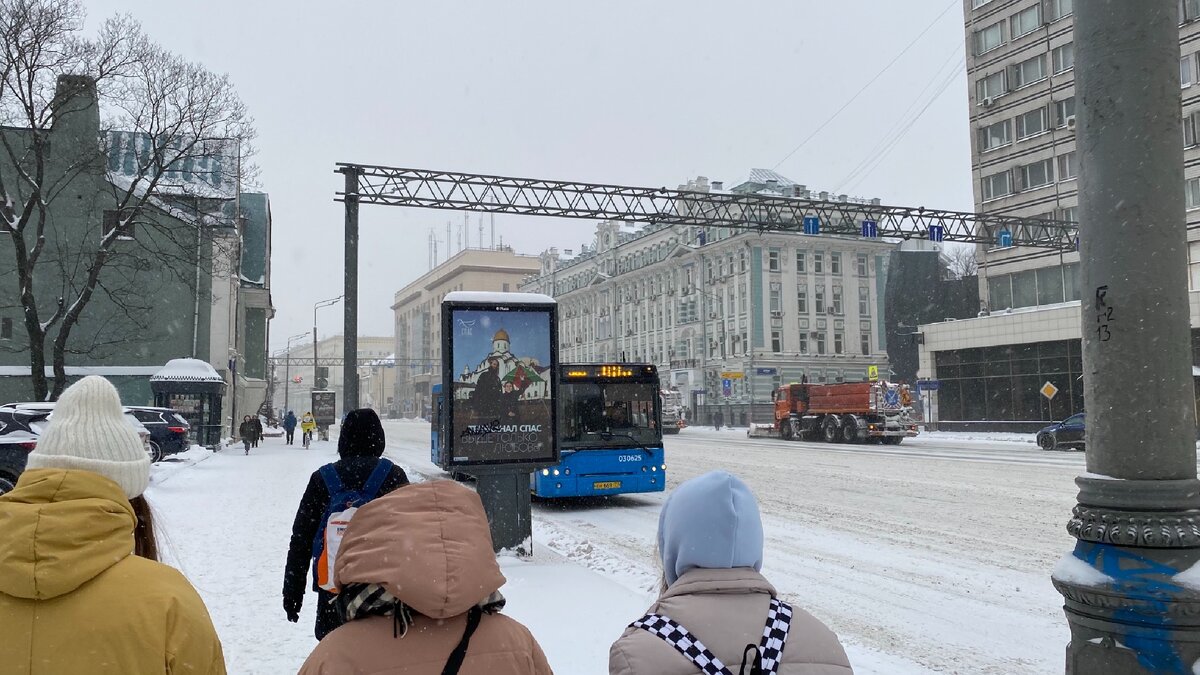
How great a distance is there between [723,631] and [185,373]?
37.1 metres

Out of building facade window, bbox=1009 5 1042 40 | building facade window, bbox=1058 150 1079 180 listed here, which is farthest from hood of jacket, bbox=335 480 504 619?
building facade window, bbox=1009 5 1042 40

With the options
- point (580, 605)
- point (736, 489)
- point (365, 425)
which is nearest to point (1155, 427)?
point (736, 489)

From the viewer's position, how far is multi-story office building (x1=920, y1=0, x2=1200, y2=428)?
43.3 m

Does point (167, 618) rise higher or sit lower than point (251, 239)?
lower

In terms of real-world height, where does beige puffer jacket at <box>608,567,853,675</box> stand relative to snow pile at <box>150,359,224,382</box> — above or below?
below

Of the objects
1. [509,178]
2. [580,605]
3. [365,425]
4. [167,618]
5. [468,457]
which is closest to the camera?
[167,618]

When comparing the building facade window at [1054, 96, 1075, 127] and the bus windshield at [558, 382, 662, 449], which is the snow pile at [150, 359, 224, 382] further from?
the building facade window at [1054, 96, 1075, 127]

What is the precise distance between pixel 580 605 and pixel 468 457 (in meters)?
2.97

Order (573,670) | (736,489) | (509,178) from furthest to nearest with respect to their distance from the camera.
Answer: (509,178) → (573,670) → (736,489)

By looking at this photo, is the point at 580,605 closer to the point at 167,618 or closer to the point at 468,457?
the point at 468,457

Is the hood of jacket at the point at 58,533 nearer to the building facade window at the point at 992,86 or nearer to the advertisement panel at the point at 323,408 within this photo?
the building facade window at the point at 992,86

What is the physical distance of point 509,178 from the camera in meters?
28.1

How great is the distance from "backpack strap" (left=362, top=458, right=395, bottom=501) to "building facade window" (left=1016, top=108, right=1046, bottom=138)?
4790 cm

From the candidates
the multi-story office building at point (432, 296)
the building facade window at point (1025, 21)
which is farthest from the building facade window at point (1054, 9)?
the multi-story office building at point (432, 296)
